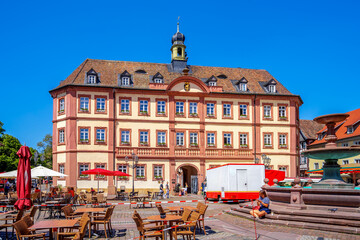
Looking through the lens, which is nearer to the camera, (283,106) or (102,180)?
(102,180)

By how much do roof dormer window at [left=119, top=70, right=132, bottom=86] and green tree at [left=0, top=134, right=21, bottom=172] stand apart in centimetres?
2908

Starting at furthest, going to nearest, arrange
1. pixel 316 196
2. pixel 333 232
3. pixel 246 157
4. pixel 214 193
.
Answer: pixel 246 157 → pixel 214 193 → pixel 316 196 → pixel 333 232

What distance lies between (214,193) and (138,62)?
69.8 feet

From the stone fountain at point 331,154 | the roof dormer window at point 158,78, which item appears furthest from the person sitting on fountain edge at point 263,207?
the roof dormer window at point 158,78

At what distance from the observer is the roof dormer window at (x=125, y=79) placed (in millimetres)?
40103

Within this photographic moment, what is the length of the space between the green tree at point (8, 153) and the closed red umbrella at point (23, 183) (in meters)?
48.7

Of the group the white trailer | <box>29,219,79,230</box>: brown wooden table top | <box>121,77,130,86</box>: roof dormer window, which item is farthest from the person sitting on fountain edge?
<box>121,77,130,86</box>: roof dormer window

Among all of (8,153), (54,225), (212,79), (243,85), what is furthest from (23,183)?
(8,153)

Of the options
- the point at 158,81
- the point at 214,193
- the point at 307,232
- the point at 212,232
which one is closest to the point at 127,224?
the point at 212,232

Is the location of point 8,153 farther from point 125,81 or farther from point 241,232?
point 241,232

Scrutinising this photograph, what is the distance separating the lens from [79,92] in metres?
38.4

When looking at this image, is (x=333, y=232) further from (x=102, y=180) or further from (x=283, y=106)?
(x=283, y=106)

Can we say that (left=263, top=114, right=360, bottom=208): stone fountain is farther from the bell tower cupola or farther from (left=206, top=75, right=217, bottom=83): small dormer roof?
the bell tower cupola

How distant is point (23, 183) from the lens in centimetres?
1417
